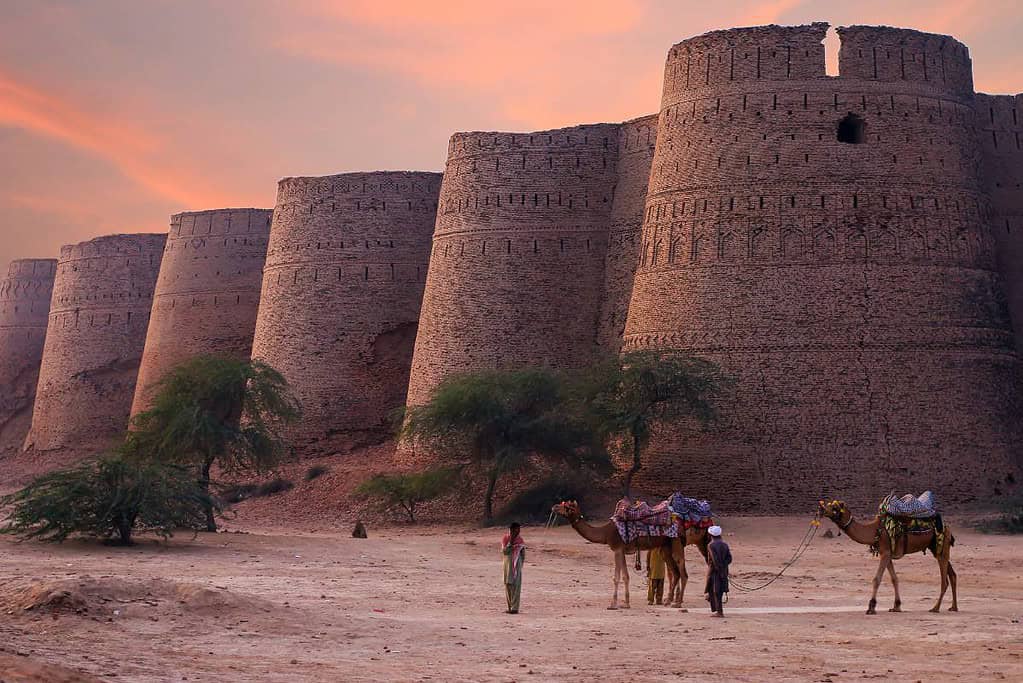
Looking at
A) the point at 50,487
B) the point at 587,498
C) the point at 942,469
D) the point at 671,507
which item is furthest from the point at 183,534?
the point at 942,469

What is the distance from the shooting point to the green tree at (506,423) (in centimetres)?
2236

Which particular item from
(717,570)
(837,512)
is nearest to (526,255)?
(837,512)

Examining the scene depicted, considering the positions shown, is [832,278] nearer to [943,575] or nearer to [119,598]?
[943,575]

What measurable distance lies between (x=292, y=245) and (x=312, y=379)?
313 cm

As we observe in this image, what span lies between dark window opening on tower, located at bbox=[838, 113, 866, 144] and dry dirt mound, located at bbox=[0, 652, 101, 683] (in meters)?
17.2

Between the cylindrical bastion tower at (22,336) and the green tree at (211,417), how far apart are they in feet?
69.9

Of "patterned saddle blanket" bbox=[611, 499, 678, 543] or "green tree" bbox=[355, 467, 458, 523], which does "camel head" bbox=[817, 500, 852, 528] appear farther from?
"green tree" bbox=[355, 467, 458, 523]

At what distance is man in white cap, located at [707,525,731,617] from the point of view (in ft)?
37.6

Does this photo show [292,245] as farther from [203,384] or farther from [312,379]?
[203,384]

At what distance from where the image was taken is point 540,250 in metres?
26.0

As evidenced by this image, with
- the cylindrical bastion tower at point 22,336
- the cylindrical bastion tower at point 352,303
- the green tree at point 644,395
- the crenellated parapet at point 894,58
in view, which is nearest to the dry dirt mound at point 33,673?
the green tree at point 644,395

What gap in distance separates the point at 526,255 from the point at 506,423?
14.4 feet

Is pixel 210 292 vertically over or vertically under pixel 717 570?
over

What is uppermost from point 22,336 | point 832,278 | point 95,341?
point 22,336
